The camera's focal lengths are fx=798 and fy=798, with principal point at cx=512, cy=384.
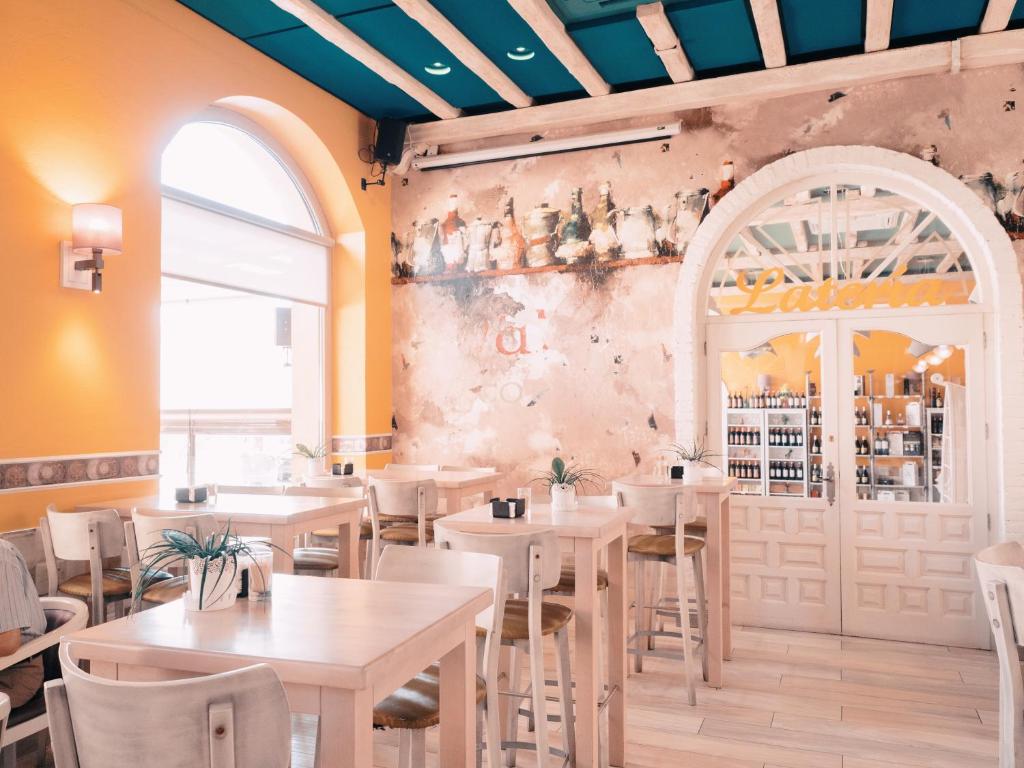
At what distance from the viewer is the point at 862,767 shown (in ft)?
Answer: 10.6

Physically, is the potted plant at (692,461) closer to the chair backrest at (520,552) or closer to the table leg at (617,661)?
the table leg at (617,661)

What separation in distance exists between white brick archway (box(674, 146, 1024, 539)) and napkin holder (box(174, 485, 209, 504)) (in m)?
3.24

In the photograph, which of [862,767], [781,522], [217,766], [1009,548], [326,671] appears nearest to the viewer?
[217,766]

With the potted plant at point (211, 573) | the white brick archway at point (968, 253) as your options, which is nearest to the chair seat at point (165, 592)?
the potted plant at point (211, 573)

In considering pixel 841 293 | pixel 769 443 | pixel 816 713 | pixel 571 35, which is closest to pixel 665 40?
pixel 571 35

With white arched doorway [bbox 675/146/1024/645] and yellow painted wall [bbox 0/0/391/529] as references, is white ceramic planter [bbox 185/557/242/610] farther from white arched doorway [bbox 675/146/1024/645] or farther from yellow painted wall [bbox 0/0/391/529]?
white arched doorway [bbox 675/146/1024/645]

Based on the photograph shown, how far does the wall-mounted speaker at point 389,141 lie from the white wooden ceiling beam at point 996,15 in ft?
13.2

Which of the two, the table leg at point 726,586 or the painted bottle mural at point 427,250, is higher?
the painted bottle mural at point 427,250

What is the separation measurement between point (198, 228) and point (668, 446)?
348cm

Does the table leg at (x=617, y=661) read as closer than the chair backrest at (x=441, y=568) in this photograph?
No

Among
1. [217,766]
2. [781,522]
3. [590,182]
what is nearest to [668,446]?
[781,522]

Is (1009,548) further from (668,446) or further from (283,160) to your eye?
(283,160)

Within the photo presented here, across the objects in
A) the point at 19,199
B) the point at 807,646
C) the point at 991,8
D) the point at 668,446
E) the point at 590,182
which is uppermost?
the point at 991,8

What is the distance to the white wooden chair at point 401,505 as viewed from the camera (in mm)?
4340
